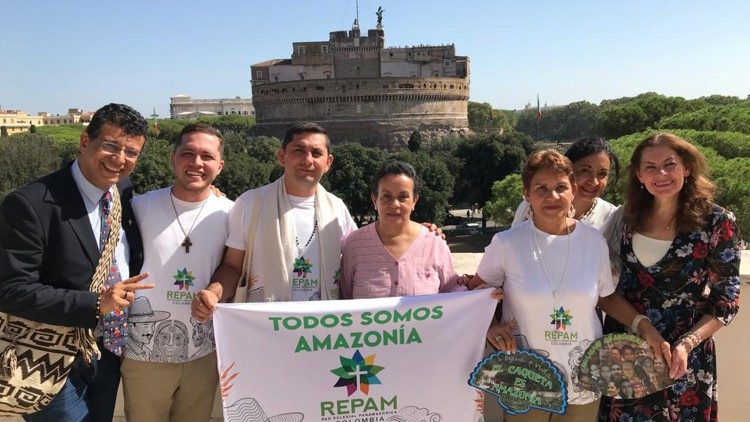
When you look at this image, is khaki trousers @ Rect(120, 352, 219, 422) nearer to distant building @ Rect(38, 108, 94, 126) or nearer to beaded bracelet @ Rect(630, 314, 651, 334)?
beaded bracelet @ Rect(630, 314, 651, 334)

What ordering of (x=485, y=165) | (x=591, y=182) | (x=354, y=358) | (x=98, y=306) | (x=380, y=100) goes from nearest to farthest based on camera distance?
(x=98, y=306) < (x=354, y=358) < (x=591, y=182) < (x=485, y=165) < (x=380, y=100)

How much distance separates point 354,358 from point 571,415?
884mm

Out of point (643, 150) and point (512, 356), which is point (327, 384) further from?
point (643, 150)

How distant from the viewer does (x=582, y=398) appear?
2.20 metres

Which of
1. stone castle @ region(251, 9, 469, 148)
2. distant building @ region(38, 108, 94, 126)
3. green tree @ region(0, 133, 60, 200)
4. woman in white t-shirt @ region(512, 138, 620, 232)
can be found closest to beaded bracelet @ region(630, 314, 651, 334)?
woman in white t-shirt @ region(512, 138, 620, 232)

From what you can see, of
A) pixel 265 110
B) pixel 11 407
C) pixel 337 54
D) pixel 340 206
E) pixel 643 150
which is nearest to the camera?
pixel 11 407

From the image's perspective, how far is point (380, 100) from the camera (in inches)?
1785

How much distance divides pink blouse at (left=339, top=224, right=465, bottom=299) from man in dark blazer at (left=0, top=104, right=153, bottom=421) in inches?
32.8

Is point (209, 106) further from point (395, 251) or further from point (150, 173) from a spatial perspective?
point (395, 251)

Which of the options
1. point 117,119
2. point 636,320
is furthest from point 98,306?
point 636,320

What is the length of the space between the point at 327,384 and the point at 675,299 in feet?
4.60

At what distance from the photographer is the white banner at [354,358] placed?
2244mm

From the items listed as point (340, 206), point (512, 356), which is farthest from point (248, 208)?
point (512, 356)

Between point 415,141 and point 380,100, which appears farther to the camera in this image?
point 380,100
